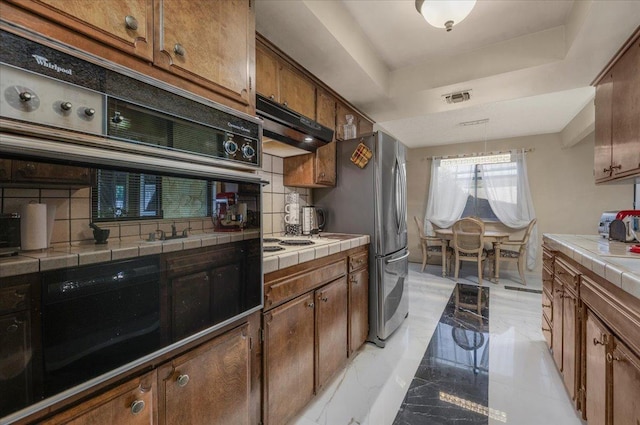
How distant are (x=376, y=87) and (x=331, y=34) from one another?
33.3 inches

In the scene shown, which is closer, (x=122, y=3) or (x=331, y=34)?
(x=122, y=3)

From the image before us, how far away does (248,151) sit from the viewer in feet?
3.50

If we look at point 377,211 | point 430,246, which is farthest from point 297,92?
point 430,246

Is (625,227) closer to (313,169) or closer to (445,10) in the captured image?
(445,10)

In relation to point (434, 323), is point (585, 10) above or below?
above

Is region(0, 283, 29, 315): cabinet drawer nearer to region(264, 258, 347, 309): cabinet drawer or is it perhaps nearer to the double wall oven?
the double wall oven

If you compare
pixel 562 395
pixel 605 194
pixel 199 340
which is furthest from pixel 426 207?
pixel 199 340

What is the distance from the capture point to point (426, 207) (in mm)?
5480

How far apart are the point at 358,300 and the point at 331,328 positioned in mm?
406

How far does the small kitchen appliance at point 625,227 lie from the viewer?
1.81 metres

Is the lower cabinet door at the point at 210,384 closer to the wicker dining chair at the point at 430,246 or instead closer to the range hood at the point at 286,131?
the range hood at the point at 286,131

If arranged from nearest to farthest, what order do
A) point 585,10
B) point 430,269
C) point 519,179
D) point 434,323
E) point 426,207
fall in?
1. point 585,10
2. point 434,323
3. point 519,179
4. point 430,269
5. point 426,207

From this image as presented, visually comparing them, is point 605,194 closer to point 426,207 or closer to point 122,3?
point 426,207

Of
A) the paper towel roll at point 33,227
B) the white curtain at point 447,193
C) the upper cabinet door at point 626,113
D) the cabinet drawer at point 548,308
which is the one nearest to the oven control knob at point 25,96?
the paper towel roll at point 33,227
